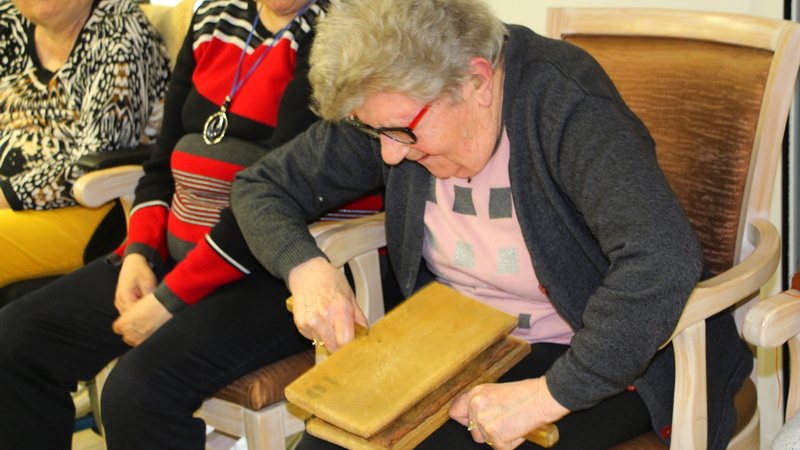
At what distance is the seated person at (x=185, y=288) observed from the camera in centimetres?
147

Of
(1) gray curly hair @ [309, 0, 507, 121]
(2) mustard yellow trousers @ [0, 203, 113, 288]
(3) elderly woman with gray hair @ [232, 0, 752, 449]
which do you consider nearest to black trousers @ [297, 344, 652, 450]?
(3) elderly woman with gray hair @ [232, 0, 752, 449]

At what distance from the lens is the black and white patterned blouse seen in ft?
6.75

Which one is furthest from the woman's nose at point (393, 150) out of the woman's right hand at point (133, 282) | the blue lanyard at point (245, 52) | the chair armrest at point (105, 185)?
the chair armrest at point (105, 185)

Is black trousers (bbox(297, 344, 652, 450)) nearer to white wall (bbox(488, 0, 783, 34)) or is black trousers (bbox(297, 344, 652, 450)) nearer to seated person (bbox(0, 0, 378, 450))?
seated person (bbox(0, 0, 378, 450))

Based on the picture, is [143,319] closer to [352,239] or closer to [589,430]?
[352,239]

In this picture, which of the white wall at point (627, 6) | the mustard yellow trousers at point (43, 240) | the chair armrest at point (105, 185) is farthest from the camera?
the mustard yellow trousers at point (43, 240)

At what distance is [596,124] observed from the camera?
1.08 metres

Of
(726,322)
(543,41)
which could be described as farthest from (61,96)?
(726,322)

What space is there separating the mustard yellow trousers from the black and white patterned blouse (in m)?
0.04

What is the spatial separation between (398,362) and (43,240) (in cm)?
135

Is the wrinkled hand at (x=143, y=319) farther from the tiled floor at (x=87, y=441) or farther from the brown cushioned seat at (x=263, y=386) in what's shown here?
the tiled floor at (x=87, y=441)

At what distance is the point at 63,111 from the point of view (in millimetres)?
2195

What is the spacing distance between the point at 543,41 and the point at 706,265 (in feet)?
1.70

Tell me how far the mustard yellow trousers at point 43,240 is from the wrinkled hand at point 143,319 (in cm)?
52
